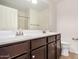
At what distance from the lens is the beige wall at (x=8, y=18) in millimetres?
1529

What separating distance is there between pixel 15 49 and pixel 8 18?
74 cm

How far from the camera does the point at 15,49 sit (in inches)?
42.9

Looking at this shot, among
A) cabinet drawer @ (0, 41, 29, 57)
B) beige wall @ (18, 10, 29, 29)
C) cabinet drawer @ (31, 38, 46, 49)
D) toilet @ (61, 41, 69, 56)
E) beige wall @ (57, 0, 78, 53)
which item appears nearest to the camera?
cabinet drawer @ (0, 41, 29, 57)

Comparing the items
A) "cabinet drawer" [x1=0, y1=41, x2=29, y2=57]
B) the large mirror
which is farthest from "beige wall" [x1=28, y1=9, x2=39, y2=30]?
"cabinet drawer" [x1=0, y1=41, x2=29, y2=57]

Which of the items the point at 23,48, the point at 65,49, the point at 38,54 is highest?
the point at 23,48

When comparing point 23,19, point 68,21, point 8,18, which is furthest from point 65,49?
point 8,18

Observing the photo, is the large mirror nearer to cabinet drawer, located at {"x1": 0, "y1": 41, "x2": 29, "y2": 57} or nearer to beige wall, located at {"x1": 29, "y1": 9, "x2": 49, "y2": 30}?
beige wall, located at {"x1": 29, "y1": 9, "x2": 49, "y2": 30}

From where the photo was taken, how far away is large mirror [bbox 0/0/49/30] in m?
1.60

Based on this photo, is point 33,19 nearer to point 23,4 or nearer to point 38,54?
point 23,4

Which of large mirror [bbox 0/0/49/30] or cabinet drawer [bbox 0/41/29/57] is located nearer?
cabinet drawer [bbox 0/41/29/57]

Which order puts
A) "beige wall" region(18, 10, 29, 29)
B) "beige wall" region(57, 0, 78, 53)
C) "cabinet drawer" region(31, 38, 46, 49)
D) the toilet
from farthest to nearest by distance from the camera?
"beige wall" region(57, 0, 78, 53), the toilet, "beige wall" region(18, 10, 29, 29), "cabinet drawer" region(31, 38, 46, 49)

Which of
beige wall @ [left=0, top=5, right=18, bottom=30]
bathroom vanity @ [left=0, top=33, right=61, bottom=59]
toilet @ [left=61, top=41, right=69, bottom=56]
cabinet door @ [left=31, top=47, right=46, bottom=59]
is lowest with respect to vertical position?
toilet @ [left=61, top=41, right=69, bottom=56]

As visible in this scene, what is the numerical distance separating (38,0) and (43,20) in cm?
61

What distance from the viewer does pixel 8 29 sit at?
1631mm
